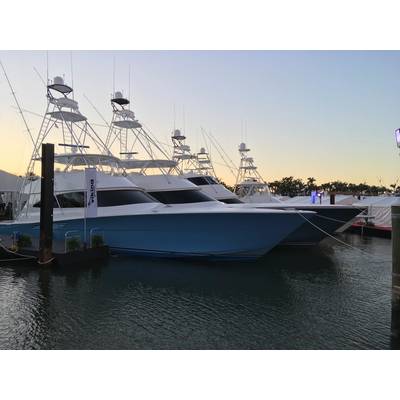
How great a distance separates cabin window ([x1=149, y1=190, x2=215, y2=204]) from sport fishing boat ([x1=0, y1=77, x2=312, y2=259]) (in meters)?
1.24

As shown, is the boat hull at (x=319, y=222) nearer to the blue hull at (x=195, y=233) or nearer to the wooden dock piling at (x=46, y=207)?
the blue hull at (x=195, y=233)

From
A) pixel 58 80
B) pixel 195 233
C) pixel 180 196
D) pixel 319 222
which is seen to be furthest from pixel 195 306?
pixel 58 80

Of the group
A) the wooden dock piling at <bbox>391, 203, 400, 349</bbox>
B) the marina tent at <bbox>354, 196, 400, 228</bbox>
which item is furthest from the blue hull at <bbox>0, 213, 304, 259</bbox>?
the marina tent at <bbox>354, 196, 400, 228</bbox>

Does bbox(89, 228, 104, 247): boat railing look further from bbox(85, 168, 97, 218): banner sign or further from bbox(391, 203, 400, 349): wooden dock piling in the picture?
bbox(391, 203, 400, 349): wooden dock piling

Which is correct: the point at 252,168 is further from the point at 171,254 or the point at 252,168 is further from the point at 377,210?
the point at 171,254

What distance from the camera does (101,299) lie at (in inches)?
330

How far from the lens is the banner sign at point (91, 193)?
12.4 m

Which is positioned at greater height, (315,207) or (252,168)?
(252,168)

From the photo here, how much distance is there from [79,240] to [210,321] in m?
6.95

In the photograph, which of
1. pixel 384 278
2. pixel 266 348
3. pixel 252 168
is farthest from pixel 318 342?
pixel 252 168

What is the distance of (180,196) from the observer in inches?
605

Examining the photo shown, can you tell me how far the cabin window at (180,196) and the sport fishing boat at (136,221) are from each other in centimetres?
124

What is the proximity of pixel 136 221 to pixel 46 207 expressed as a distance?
2.91 m

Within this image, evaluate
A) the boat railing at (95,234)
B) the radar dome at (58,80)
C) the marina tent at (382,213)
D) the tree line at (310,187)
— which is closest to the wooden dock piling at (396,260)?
the boat railing at (95,234)
